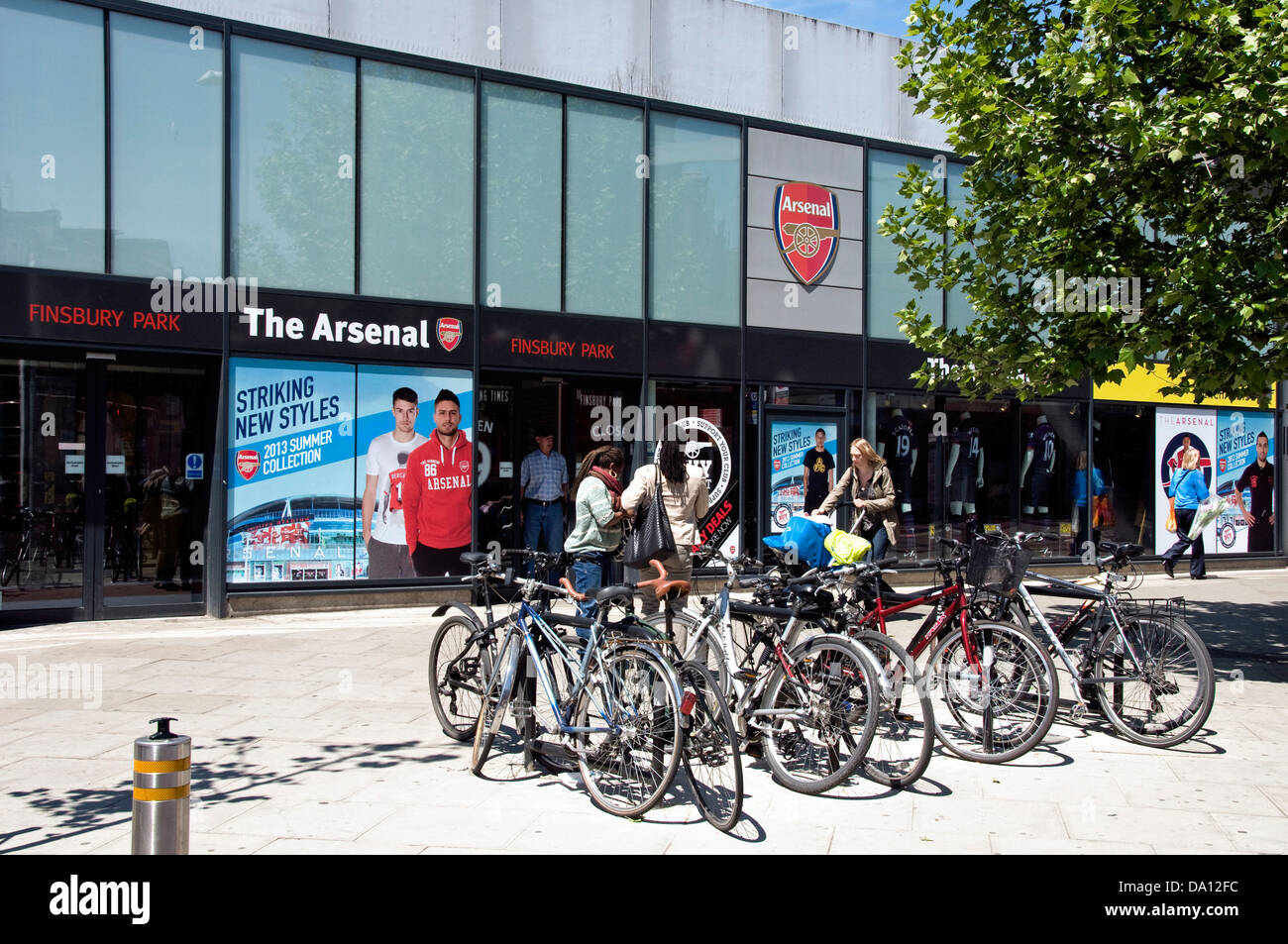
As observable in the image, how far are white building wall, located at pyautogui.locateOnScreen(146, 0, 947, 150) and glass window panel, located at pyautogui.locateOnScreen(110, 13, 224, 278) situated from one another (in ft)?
1.77

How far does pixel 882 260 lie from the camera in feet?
55.1

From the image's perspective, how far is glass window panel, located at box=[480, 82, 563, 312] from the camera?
1377cm

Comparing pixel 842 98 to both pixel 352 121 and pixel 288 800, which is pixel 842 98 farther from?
pixel 288 800

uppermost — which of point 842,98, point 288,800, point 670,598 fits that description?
point 842,98

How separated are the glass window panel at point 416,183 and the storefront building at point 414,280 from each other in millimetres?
36

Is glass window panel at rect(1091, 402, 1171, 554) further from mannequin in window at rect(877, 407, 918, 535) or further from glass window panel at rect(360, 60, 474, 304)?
glass window panel at rect(360, 60, 474, 304)

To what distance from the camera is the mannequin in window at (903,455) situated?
55.2ft

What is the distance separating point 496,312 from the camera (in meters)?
13.7

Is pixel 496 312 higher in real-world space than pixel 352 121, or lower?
lower

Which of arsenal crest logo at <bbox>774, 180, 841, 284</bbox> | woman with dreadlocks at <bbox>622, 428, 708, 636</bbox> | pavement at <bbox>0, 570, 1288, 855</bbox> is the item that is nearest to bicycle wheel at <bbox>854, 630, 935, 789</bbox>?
pavement at <bbox>0, 570, 1288, 855</bbox>

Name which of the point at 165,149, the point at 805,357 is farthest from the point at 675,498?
the point at 805,357

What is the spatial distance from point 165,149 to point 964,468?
11933mm
